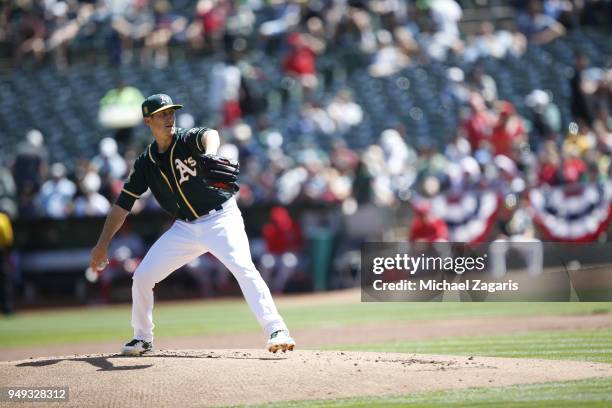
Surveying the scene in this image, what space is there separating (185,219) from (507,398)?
2840 mm

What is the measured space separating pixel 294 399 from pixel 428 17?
14.8 metres

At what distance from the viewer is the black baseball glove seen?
7734 mm

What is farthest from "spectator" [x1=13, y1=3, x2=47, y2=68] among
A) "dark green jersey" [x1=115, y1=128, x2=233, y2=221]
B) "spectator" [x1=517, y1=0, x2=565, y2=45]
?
"dark green jersey" [x1=115, y1=128, x2=233, y2=221]

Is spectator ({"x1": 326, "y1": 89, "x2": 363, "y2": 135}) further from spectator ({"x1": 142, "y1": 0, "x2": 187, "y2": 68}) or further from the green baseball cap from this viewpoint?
the green baseball cap

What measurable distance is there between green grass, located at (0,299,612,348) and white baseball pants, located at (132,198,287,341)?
189 inches

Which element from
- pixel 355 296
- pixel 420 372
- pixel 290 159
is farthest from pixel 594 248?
pixel 420 372

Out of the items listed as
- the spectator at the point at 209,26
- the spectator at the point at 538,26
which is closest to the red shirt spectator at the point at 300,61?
the spectator at the point at 209,26

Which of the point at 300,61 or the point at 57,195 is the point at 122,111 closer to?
Answer: the point at 57,195

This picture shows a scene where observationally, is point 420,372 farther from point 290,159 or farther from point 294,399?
point 290,159

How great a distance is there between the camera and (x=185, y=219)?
834cm

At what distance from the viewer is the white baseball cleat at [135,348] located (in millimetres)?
8547

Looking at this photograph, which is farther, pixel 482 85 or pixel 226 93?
pixel 226 93

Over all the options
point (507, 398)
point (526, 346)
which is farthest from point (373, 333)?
point (507, 398)

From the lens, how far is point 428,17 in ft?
68.4
